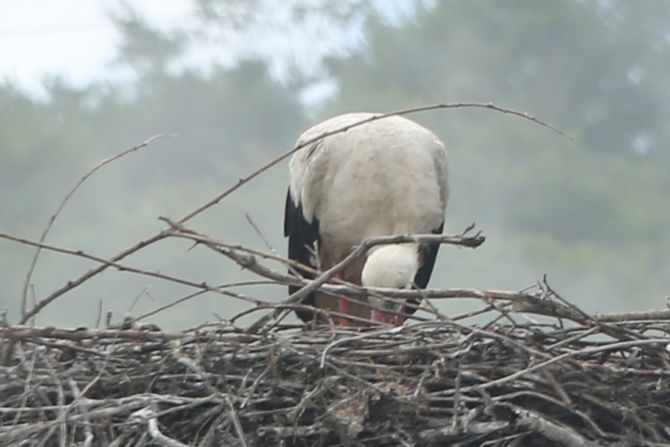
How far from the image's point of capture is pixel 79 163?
5965 mm

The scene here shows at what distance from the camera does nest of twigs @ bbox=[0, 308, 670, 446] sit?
3.47 metres

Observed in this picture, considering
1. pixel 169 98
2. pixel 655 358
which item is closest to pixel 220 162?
pixel 169 98

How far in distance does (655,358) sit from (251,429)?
3.13 ft

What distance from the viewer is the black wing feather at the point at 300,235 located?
5113 mm

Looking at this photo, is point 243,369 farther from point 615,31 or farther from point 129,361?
point 615,31

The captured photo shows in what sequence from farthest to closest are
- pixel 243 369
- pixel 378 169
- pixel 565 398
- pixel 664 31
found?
1. pixel 664 31
2. pixel 378 169
3. pixel 243 369
4. pixel 565 398

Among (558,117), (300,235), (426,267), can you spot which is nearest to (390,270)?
(300,235)

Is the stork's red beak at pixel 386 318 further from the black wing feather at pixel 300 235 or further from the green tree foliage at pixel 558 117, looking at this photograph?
the green tree foliage at pixel 558 117

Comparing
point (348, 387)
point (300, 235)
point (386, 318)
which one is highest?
point (300, 235)

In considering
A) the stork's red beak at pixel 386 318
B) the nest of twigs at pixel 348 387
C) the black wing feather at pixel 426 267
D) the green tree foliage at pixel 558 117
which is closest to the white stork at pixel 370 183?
the stork's red beak at pixel 386 318

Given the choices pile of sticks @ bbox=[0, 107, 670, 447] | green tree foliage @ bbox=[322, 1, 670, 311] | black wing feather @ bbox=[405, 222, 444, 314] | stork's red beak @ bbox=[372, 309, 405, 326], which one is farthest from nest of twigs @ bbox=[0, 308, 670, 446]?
green tree foliage @ bbox=[322, 1, 670, 311]

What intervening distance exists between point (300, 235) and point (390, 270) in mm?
658

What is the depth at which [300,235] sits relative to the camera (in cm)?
517

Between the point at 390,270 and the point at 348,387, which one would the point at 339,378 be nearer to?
the point at 348,387
